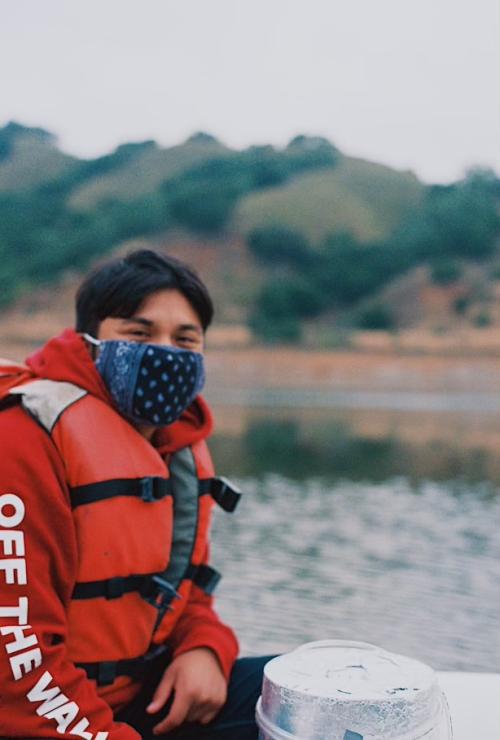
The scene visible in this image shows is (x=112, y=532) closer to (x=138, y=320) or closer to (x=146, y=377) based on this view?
(x=146, y=377)

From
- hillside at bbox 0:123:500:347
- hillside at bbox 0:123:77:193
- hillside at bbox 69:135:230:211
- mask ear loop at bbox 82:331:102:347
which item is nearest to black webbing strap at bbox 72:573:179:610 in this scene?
mask ear loop at bbox 82:331:102:347

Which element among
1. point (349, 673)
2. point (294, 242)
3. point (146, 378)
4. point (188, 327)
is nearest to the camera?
point (349, 673)

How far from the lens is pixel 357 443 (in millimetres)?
13797

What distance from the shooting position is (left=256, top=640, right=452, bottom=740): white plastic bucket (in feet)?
4.08

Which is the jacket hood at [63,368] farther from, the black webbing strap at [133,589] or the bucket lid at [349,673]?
the bucket lid at [349,673]

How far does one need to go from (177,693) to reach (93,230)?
148 feet

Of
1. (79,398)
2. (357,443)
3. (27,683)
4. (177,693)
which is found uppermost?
(79,398)

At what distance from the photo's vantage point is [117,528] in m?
1.52

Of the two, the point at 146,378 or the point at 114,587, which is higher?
the point at 146,378

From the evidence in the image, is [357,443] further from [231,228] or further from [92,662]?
[231,228]

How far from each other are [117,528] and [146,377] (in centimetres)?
26

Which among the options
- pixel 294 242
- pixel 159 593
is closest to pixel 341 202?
pixel 294 242

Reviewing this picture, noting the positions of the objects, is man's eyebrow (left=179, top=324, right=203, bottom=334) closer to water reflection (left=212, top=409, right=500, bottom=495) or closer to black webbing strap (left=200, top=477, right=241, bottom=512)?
black webbing strap (left=200, top=477, right=241, bottom=512)

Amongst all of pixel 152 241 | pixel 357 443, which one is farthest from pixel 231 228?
pixel 357 443
